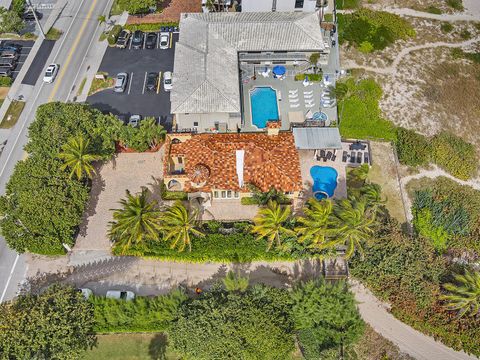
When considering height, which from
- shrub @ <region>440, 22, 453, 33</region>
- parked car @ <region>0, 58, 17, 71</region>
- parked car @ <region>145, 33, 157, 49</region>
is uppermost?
shrub @ <region>440, 22, 453, 33</region>

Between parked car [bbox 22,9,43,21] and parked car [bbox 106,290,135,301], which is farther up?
parked car [bbox 22,9,43,21]

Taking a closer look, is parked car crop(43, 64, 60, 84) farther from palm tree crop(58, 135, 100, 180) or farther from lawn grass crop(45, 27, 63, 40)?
palm tree crop(58, 135, 100, 180)

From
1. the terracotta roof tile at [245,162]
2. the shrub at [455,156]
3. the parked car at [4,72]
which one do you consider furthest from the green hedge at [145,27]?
the shrub at [455,156]

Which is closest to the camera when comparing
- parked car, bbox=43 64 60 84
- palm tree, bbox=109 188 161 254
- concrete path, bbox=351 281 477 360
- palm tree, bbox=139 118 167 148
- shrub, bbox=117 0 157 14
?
palm tree, bbox=109 188 161 254

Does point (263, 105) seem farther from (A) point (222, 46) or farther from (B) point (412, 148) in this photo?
(B) point (412, 148)

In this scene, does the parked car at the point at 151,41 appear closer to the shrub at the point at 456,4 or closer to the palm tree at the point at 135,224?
the palm tree at the point at 135,224

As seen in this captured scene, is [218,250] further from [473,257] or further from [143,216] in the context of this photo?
[473,257]

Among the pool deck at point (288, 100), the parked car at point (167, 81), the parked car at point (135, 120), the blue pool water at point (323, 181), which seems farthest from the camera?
the parked car at point (167, 81)

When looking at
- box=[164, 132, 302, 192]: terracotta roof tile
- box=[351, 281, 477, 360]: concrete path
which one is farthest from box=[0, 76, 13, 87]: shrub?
box=[351, 281, 477, 360]: concrete path
